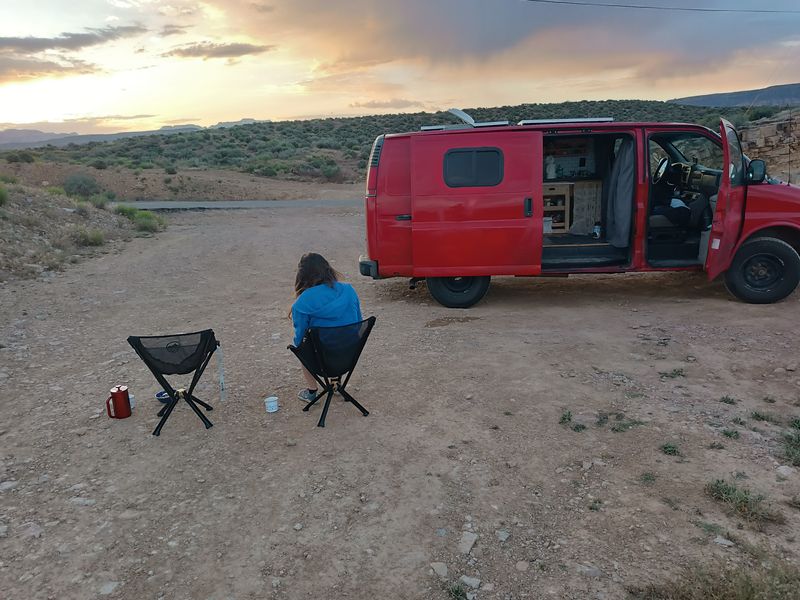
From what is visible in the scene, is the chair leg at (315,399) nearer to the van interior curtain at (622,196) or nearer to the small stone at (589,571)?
the small stone at (589,571)

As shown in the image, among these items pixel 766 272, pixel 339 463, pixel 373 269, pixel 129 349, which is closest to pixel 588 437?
pixel 339 463

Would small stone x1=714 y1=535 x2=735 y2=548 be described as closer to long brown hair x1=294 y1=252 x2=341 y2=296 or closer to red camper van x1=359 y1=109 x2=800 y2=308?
long brown hair x1=294 y1=252 x2=341 y2=296

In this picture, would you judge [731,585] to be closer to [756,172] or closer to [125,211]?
[756,172]

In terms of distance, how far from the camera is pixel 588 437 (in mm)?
4254

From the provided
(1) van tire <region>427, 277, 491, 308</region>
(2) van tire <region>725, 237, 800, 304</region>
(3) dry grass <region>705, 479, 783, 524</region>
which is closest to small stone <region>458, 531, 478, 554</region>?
(3) dry grass <region>705, 479, 783, 524</region>

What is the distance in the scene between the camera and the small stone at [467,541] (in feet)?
10.4

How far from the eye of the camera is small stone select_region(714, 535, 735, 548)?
306cm

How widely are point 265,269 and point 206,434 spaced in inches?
273

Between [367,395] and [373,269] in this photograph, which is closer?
[367,395]

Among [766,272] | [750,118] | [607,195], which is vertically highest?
[750,118]

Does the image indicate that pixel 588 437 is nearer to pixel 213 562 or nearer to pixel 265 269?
pixel 213 562

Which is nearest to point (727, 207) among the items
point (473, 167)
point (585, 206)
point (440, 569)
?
point (585, 206)

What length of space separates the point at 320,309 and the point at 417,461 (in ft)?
4.65

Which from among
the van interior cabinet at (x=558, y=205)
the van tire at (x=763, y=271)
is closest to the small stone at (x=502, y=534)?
the van tire at (x=763, y=271)
